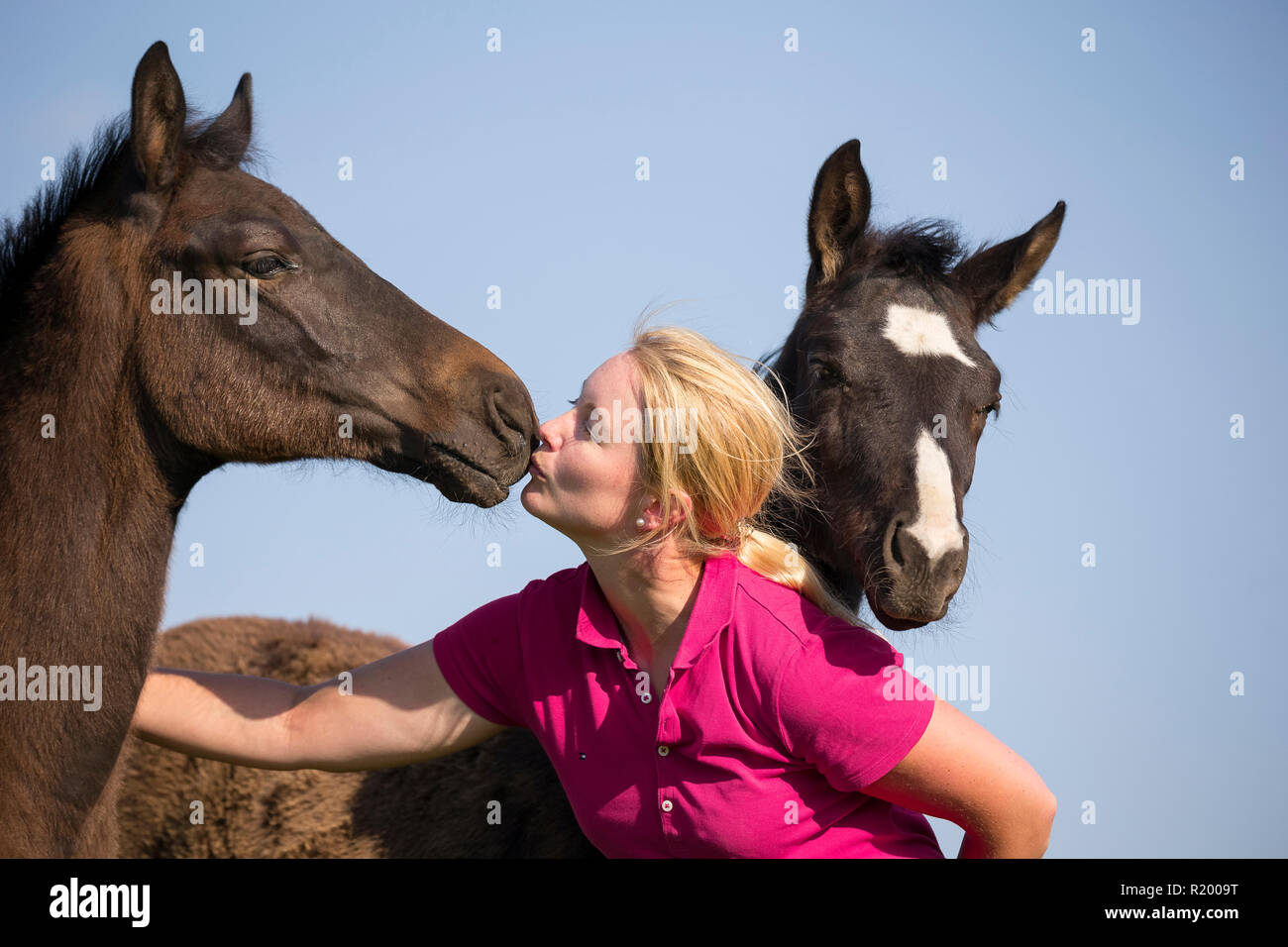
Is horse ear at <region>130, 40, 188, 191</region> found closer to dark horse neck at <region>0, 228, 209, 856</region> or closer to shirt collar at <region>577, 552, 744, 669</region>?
dark horse neck at <region>0, 228, 209, 856</region>

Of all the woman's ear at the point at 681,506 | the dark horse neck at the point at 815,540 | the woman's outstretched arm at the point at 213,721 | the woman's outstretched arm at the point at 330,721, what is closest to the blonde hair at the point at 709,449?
the woman's ear at the point at 681,506

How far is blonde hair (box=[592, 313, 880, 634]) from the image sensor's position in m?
3.13

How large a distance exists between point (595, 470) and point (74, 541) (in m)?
1.51

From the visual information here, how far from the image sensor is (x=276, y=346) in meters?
3.64

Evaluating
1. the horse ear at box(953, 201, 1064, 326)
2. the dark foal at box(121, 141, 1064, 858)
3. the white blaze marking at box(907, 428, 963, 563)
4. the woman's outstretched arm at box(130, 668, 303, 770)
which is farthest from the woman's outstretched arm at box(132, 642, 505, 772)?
the horse ear at box(953, 201, 1064, 326)

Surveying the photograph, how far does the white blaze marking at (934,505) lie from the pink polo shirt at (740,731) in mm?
450

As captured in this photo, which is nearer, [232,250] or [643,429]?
[643,429]

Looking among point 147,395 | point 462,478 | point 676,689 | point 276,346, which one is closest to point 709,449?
point 676,689

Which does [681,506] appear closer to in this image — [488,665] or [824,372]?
[488,665]

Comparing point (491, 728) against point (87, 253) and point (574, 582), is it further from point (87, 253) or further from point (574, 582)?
point (87, 253)

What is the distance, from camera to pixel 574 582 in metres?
3.61

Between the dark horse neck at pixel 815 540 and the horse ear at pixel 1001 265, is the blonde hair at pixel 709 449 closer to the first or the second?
the dark horse neck at pixel 815 540
